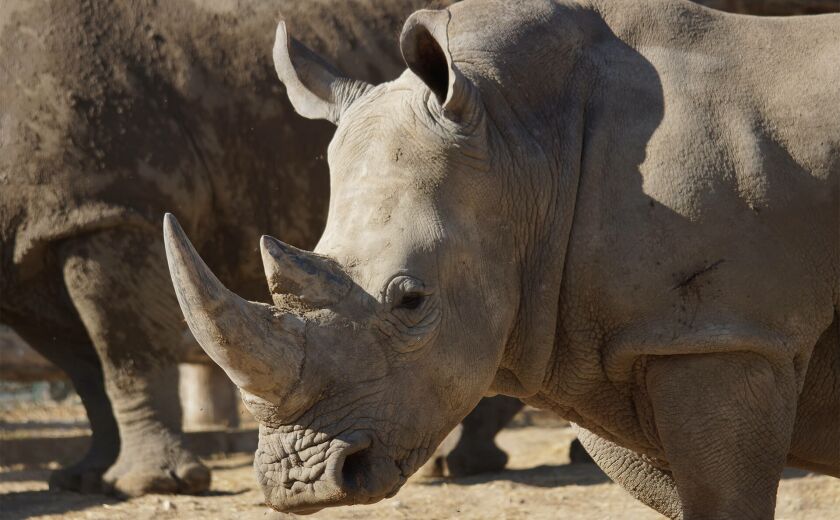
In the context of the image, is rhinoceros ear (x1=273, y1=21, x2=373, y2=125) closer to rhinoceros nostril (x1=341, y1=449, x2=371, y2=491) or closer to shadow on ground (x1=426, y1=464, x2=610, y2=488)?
rhinoceros nostril (x1=341, y1=449, x2=371, y2=491)

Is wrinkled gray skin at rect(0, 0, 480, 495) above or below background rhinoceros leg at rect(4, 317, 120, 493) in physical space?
above

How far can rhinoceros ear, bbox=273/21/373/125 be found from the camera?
473cm

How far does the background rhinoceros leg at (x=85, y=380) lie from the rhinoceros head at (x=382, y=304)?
3.90m

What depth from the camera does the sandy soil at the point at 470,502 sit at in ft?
21.8

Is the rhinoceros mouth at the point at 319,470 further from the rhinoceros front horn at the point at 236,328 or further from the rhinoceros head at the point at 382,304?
the rhinoceros front horn at the point at 236,328

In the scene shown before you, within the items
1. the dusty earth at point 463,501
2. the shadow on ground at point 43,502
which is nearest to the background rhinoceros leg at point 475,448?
the dusty earth at point 463,501

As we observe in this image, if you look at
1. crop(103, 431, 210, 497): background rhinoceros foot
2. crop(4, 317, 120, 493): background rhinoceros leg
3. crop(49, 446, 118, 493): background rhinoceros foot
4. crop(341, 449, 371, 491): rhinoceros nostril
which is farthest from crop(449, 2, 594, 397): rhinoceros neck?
crop(4, 317, 120, 493): background rhinoceros leg

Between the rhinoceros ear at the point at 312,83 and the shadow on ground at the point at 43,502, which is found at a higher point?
the rhinoceros ear at the point at 312,83

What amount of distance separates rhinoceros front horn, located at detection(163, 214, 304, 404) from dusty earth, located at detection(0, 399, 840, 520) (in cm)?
269

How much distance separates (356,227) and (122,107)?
11.8 ft

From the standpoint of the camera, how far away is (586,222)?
14.2 ft

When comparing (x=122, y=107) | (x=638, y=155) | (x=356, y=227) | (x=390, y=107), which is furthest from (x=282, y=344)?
(x=122, y=107)

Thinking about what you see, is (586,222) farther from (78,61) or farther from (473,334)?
(78,61)

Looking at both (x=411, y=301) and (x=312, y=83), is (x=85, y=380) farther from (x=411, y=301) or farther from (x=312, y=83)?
(x=411, y=301)
